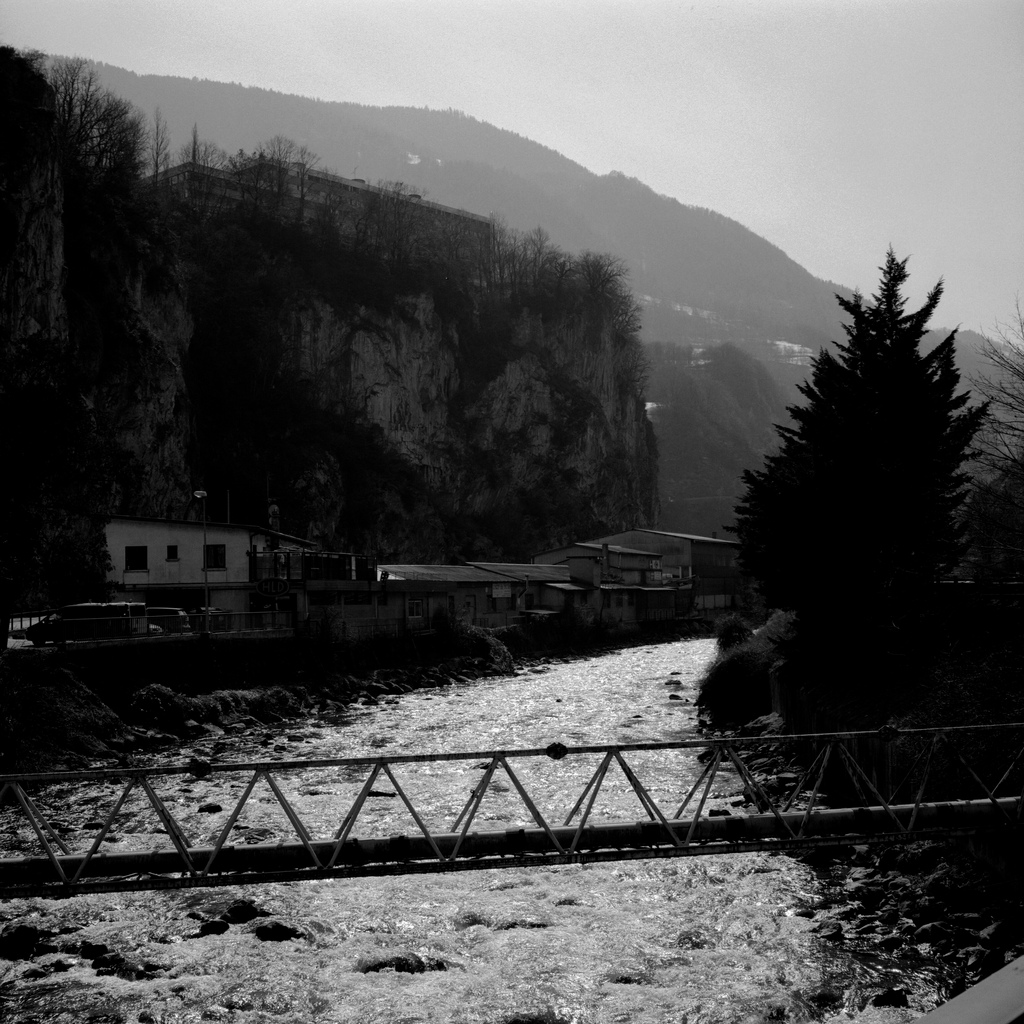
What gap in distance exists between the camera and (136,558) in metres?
43.7

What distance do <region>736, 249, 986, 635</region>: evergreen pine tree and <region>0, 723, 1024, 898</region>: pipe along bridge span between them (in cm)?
474

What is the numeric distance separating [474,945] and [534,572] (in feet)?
→ 194

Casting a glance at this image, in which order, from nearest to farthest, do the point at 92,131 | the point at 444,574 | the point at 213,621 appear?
1. the point at 213,621
2. the point at 444,574
3. the point at 92,131

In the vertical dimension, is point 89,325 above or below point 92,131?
below

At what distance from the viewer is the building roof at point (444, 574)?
185ft

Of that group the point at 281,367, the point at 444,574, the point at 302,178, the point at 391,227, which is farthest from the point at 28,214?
the point at 391,227

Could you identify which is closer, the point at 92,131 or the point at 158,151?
the point at 92,131

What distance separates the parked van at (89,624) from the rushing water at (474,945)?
13003 mm

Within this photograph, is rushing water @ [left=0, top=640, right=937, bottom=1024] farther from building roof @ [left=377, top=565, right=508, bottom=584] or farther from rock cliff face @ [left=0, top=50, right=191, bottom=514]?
building roof @ [left=377, top=565, right=508, bottom=584]

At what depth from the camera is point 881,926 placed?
13.7 meters

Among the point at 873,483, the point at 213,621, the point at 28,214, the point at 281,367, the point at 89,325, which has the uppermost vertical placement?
the point at 28,214

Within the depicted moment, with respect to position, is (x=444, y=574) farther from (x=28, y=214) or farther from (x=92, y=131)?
(x=92, y=131)

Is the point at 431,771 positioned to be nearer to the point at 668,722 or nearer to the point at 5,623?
the point at 668,722

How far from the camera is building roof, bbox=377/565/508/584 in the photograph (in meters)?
56.4
